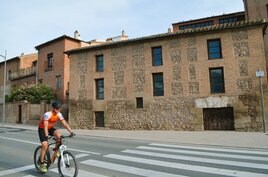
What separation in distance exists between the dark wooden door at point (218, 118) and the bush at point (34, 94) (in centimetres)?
1785

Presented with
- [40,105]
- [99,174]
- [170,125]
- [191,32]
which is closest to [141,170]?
[99,174]

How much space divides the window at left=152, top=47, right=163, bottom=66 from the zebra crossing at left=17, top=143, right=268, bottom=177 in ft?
31.9

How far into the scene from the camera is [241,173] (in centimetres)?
493

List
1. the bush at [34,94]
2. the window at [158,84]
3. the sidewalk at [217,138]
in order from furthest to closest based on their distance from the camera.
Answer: the bush at [34,94]
the window at [158,84]
the sidewalk at [217,138]

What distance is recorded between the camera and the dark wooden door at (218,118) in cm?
1388

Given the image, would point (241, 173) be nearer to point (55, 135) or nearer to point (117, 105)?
point (55, 135)

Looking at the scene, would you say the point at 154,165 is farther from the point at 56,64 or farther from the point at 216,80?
the point at 56,64

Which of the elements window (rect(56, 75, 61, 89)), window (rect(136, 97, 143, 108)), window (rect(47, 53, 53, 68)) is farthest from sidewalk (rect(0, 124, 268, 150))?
window (rect(47, 53, 53, 68))

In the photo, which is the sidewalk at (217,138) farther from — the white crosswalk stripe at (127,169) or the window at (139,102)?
the white crosswalk stripe at (127,169)

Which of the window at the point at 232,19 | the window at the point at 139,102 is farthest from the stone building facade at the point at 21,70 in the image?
the window at the point at 232,19

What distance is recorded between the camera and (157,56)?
53.5ft

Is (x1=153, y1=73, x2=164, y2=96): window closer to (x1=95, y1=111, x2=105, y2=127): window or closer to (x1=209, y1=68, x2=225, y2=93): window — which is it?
(x1=209, y1=68, x2=225, y2=93): window

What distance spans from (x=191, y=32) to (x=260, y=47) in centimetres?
458

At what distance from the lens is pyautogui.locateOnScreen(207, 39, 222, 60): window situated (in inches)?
580
